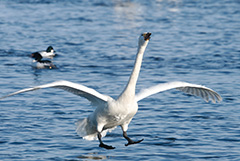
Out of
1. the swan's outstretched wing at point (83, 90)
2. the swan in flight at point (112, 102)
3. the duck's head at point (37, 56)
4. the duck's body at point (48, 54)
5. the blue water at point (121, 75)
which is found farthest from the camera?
the duck's body at point (48, 54)

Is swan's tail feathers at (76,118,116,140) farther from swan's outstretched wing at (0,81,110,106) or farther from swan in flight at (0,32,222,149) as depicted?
swan's outstretched wing at (0,81,110,106)

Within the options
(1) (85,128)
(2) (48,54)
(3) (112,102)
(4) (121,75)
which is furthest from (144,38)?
(2) (48,54)

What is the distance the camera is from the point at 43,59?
21.9 metres

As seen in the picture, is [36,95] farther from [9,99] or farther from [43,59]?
[43,59]

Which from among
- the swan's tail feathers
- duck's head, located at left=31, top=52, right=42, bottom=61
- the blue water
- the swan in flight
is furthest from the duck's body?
the swan in flight

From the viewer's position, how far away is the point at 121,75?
20.1 metres

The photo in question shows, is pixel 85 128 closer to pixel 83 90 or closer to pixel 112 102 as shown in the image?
pixel 112 102

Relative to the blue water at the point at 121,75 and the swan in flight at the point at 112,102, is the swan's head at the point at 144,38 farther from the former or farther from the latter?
the blue water at the point at 121,75

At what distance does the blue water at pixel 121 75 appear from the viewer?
41.6ft

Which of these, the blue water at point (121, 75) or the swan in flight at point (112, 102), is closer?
the swan in flight at point (112, 102)

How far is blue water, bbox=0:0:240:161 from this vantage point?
41.6 feet

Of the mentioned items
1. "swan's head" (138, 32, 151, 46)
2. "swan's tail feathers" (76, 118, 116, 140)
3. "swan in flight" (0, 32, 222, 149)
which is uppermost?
"swan's head" (138, 32, 151, 46)

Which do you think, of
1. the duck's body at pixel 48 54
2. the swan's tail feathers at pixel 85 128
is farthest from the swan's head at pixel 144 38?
the duck's body at pixel 48 54

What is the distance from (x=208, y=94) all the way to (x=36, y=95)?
6945 mm
